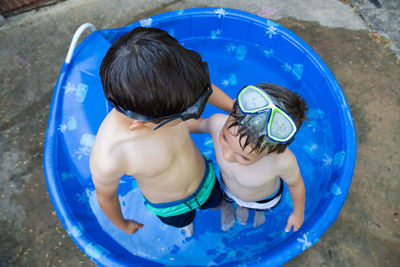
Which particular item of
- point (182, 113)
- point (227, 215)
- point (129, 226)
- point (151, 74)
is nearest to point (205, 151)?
point (227, 215)

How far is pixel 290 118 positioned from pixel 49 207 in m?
2.06

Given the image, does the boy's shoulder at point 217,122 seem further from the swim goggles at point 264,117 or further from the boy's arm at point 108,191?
the boy's arm at point 108,191

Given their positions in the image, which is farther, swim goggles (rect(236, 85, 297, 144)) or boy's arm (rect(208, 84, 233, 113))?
boy's arm (rect(208, 84, 233, 113))

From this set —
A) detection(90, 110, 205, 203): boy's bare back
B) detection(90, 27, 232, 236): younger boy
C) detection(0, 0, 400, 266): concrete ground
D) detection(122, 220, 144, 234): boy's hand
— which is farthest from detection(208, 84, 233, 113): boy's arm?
detection(0, 0, 400, 266): concrete ground

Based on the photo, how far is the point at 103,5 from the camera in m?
3.16

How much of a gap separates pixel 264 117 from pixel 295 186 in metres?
0.52

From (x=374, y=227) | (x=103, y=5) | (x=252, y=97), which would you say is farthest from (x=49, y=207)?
(x=374, y=227)

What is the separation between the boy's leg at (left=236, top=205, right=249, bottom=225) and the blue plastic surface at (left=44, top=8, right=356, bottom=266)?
58 mm

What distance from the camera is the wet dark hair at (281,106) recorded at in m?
1.12

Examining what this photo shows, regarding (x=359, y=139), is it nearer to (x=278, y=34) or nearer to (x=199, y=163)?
(x=278, y=34)

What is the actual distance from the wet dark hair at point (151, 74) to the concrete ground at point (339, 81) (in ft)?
5.58

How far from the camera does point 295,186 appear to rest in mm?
1429

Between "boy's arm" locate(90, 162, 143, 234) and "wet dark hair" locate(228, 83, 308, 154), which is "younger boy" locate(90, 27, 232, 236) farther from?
"wet dark hair" locate(228, 83, 308, 154)

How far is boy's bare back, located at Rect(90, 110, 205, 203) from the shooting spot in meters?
1.07
